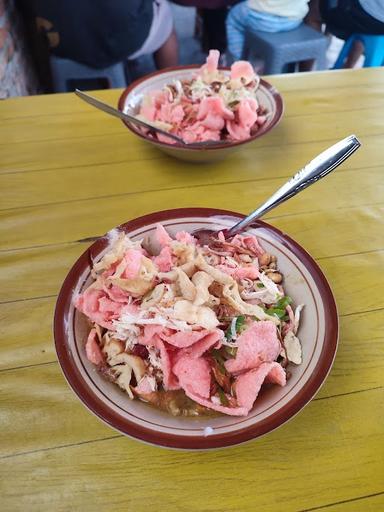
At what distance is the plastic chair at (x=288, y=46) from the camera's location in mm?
2242

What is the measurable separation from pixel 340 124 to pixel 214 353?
0.80 meters

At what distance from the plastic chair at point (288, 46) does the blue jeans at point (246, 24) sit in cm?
3

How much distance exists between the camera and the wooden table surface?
536mm

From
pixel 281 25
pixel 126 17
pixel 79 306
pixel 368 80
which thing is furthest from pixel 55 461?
pixel 281 25

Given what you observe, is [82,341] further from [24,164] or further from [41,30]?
[41,30]

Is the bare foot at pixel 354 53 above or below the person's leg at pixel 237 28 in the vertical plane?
below

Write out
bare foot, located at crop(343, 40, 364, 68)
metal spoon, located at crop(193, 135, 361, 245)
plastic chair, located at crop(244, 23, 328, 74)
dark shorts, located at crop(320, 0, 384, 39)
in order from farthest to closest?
1. bare foot, located at crop(343, 40, 364, 68)
2. plastic chair, located at crop(244, 23, 328, 74)
3. dark shorts, located at crop(320, 0, 384, 39)
4. metal spoon, located at crop(193, 135, 361, 245)

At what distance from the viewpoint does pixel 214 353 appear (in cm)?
59

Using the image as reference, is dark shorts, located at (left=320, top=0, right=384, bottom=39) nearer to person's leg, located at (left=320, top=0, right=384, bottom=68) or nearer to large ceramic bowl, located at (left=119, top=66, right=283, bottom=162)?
person's leg, located at (left=320, top=0, right=384, bottom=68)

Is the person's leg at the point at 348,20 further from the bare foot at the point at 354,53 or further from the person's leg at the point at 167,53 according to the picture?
the person's leg at the point at 167,53

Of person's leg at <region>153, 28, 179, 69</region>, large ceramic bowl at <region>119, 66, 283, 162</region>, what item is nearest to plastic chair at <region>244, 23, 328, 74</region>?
person's leg at <region>153, 28, 179, 69</region>

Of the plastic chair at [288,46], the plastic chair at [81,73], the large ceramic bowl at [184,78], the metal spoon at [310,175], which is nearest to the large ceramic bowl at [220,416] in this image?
the metal spoon at [310,175]

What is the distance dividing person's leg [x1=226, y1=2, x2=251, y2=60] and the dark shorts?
0.42 m

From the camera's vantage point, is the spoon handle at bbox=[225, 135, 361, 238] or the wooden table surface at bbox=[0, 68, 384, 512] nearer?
the wooden table surface at bbox=[0, 68, 384, 512]
